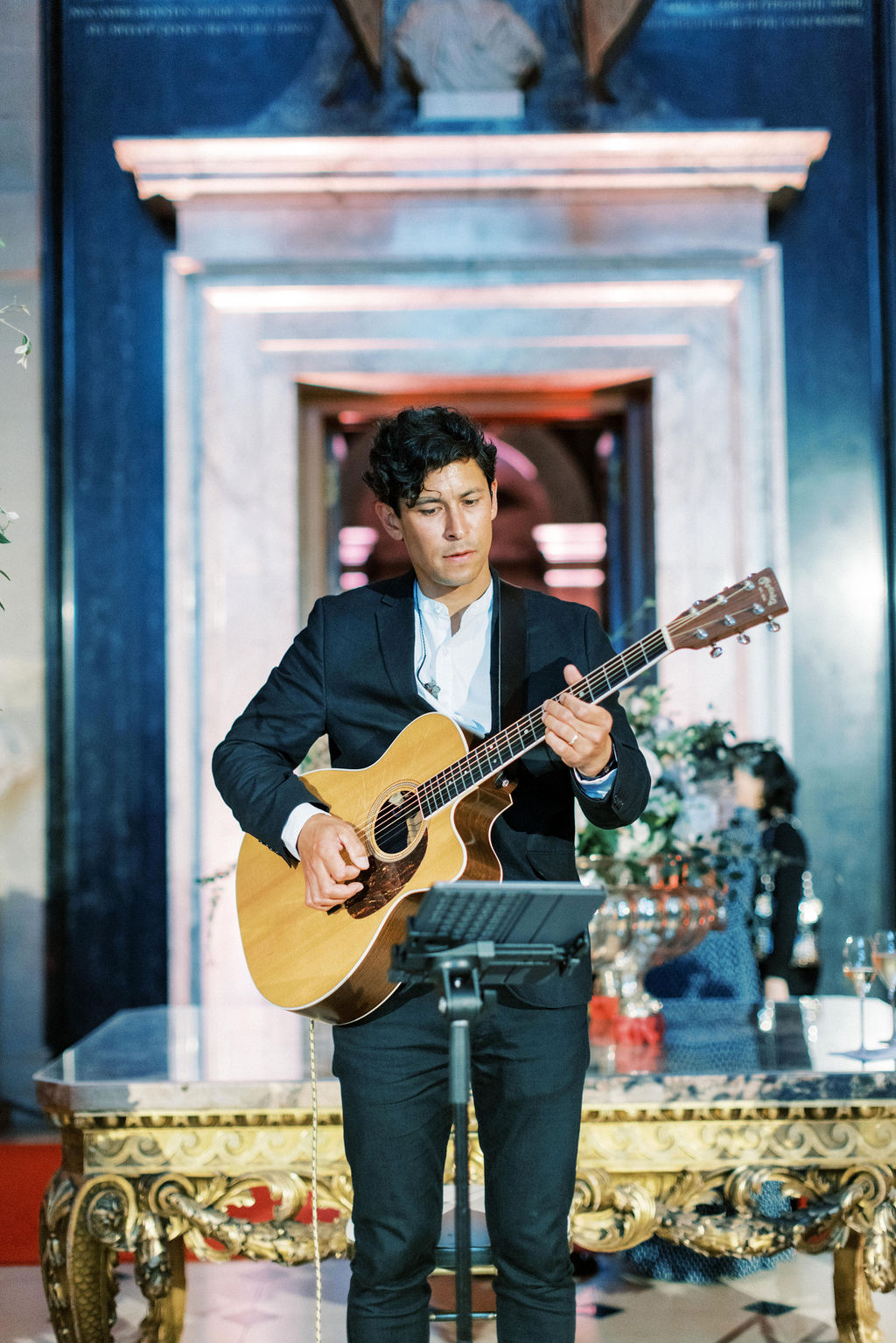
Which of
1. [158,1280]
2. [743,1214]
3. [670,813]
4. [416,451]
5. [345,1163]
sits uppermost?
[416,451]

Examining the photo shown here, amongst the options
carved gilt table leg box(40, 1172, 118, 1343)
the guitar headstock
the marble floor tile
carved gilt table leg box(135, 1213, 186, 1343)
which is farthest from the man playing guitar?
the marble floor tile

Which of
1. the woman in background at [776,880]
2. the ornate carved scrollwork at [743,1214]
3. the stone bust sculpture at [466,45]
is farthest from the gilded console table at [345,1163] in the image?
the stone bust sculpture at [466,45]

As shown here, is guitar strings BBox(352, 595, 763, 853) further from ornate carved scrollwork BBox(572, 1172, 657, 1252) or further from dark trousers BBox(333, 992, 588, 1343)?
ornate carved scrollwork BBox(572, 1172, 657, 1252)

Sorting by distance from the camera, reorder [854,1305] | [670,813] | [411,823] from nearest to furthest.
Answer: [411,823]
[854,1305]
[670,813]

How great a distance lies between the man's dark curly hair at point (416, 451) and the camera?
2076mm

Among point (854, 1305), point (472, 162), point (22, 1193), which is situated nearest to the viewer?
point (854, 1305)

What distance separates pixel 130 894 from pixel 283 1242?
110 inches

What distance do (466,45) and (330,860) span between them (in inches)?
158

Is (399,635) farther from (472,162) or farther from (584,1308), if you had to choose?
(472,162)

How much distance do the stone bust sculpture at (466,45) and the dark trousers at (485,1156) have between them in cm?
408

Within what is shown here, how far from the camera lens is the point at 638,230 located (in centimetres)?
491

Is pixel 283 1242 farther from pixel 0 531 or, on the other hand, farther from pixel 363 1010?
pixel 0 531

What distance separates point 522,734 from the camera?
1940mm

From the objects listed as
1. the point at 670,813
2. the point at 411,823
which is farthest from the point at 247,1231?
the point at 670,813
